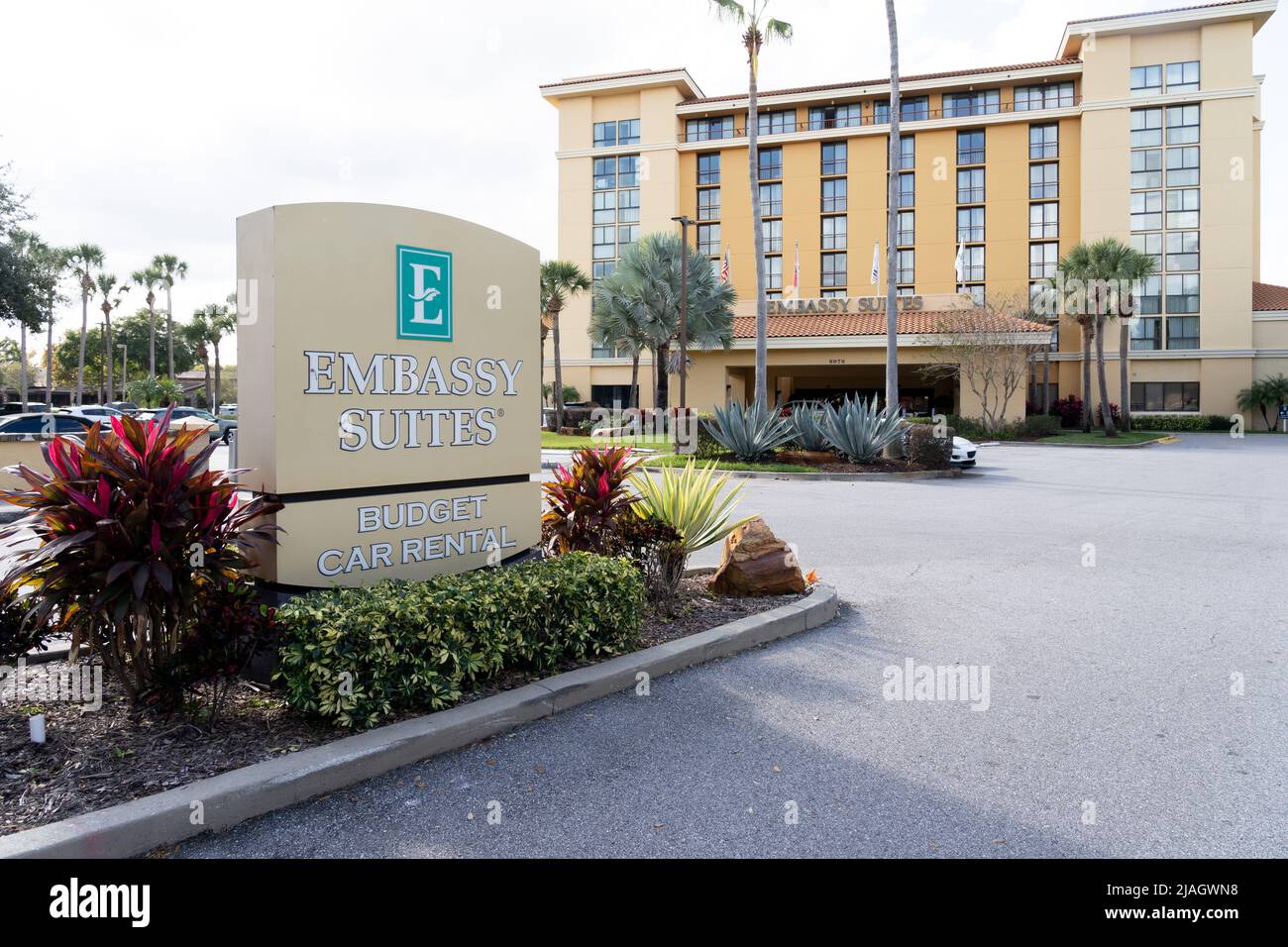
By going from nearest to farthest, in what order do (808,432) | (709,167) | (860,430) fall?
(860,430) < (808,432) < (709,167)

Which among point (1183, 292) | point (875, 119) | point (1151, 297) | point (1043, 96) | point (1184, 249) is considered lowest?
point (1151, 297)

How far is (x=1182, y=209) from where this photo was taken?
4778 cm

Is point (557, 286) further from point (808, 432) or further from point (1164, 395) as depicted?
point (1164, 395)

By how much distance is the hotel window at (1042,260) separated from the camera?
165 feet

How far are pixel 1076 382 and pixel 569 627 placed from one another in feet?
166

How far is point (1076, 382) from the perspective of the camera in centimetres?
4888

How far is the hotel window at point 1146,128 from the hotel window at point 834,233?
15.8m

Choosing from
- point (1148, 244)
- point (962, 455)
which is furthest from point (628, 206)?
point (962, 455)

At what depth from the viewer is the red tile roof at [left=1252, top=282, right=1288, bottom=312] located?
1863 inches

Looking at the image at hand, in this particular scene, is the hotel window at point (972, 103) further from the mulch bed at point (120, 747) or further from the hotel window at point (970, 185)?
the mulch bed at point (120, 747)

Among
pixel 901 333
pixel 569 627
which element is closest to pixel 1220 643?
pixel 569 627

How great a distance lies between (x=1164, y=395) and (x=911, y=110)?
22.1 meters

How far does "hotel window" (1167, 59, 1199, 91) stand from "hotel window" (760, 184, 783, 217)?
70.3ft
